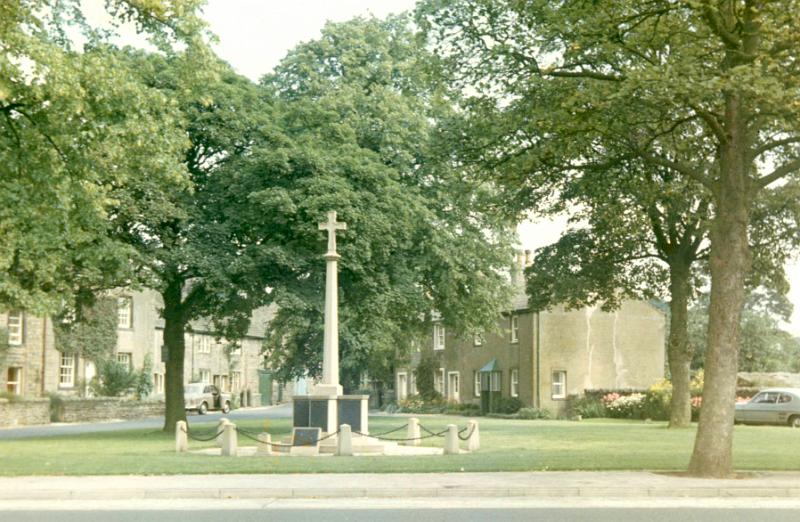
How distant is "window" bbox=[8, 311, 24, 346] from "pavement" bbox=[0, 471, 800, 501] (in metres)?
34.0

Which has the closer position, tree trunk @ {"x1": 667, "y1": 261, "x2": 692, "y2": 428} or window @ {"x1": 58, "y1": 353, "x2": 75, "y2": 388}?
tree trunk @ {"x1": 667, "y1": 261, "x2": 692, "y2": 428}

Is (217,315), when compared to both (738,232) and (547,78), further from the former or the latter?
(738,232)

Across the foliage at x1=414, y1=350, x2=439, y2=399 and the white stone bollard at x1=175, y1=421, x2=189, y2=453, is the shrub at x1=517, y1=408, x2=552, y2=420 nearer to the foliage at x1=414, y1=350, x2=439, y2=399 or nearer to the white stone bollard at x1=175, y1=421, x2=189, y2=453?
the foliage at x1=414, y1=350, x2=439, y2=399

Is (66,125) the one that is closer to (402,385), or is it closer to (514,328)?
(514,328)

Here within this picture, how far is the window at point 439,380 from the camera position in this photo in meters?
65.9

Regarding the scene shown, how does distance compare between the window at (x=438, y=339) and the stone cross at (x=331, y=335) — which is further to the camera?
the window at (x=438, y=339)

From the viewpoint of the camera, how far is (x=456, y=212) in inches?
1483

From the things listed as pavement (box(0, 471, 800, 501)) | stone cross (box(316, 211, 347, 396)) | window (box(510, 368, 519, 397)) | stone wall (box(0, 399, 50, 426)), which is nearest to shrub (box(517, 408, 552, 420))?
window (box(510, 368, 519, 397))

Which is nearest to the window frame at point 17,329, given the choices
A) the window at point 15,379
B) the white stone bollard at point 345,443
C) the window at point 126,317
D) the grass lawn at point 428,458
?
the window at point 15,379

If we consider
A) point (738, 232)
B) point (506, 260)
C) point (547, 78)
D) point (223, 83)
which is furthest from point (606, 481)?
point (506, 260)

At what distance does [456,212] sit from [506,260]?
361cm

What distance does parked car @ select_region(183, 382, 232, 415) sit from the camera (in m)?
62.8

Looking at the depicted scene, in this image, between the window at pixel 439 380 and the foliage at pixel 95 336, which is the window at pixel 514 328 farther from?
the foliage at pixel 95 336

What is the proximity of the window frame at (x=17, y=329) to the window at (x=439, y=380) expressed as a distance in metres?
26.3
